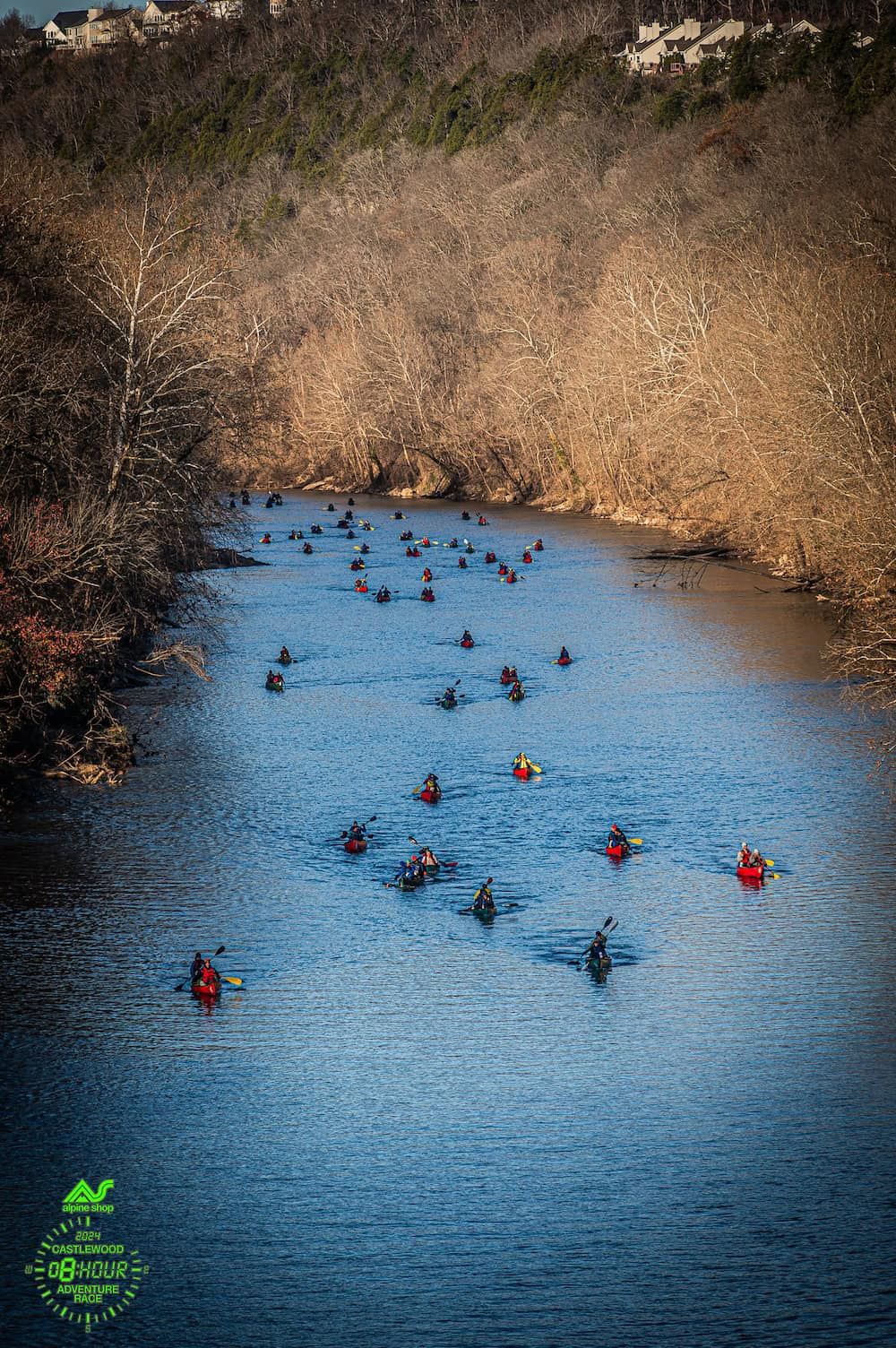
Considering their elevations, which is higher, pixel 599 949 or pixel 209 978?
pixel 209 978

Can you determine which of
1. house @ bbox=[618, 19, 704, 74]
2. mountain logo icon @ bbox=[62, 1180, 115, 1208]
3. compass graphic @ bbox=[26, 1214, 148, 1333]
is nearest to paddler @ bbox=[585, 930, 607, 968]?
mountain logo icon @ bbox=[62, 1180, 115, 1208]

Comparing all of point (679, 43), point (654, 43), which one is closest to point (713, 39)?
point (679, 43)

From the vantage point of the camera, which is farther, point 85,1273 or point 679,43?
point 679,43

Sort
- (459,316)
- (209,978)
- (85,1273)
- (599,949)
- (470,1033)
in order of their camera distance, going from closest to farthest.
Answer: (85,1273) < (470,1033) < (209,978) < (599,949) < (459,316)

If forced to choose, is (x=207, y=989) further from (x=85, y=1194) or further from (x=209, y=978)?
(x=85, y=1194)

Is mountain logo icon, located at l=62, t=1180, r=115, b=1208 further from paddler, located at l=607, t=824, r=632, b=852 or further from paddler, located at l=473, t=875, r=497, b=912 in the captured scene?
paddler, located at l=607, t=824, r=632, b=852

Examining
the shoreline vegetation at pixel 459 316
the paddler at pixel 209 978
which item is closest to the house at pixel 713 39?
the shoreline vegetation at pixel 459 316
